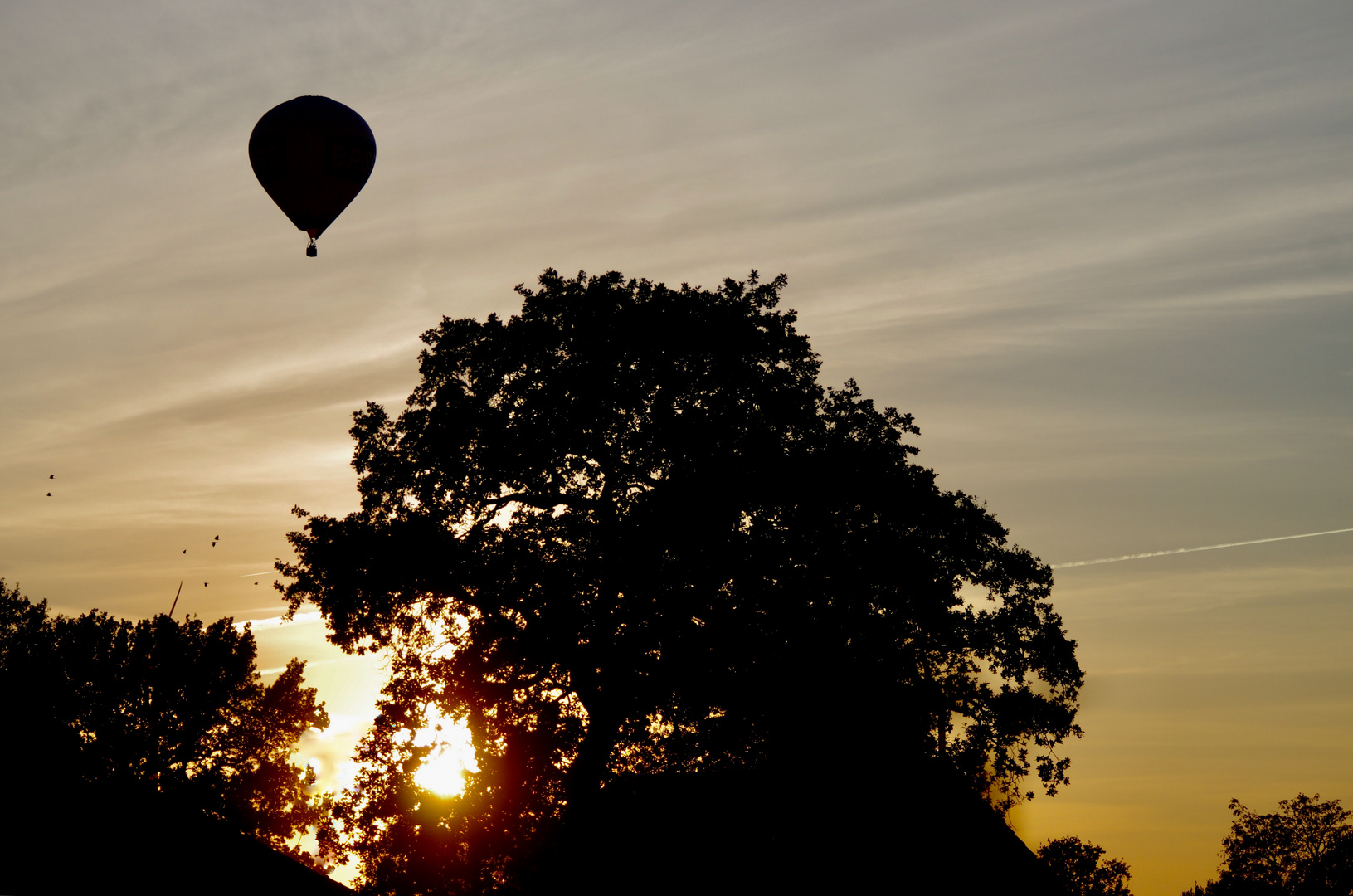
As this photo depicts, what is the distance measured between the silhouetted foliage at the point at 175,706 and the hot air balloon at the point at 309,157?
30.7m

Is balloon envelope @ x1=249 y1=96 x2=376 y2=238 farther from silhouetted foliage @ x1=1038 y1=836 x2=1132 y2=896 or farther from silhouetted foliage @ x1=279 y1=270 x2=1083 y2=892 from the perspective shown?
silhouetted foliage @ x1=1038 y1=836 x2=1132 y2=896

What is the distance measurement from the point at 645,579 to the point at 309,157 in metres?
14.8

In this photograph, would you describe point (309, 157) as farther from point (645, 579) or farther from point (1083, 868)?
point (1083, 868)

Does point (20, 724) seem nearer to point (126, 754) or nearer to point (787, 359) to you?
point (126, 754)

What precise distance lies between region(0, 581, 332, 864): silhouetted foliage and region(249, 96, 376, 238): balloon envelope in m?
30.7

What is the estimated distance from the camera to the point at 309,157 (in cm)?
2748

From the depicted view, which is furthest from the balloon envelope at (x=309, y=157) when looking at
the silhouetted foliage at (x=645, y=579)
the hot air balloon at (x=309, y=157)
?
the silhouetted foliage at (x=645, y=579)

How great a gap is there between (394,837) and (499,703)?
3936 millimetres

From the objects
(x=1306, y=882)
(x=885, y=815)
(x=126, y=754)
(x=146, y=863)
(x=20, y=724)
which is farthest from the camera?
(x=1306, y=882)

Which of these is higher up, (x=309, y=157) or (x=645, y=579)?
(x=309, y=157)

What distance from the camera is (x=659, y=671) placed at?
24391 millimetres

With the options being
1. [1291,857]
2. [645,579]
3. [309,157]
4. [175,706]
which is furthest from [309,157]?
[1291,857]

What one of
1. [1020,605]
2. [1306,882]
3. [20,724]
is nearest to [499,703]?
[1020,605]

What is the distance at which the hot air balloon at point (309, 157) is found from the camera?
27453 mm
